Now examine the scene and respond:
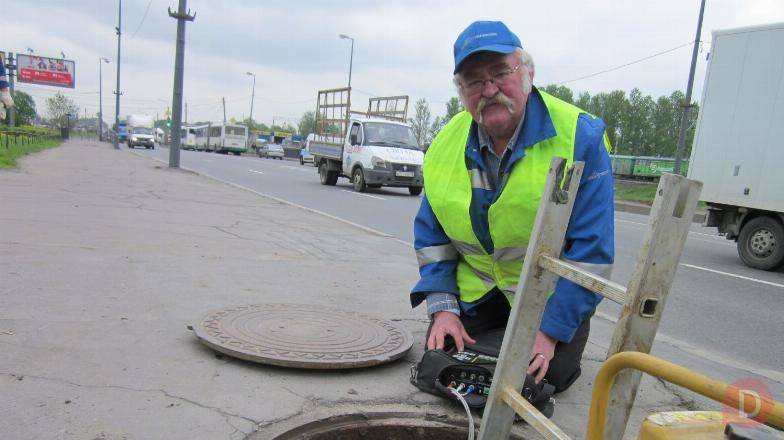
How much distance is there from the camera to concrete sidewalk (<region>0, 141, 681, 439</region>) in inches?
87.5

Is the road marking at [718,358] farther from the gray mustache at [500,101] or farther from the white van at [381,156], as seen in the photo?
the white van at [381,156]

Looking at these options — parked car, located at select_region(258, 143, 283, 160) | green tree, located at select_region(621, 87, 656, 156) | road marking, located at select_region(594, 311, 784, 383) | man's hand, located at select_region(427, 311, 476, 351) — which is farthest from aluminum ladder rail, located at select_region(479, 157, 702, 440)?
green tree, located at select_region(621, 87, 656, 156)

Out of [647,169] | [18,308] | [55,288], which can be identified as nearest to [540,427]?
[18,308]

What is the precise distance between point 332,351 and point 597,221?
141 cm

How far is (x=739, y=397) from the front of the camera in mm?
1031

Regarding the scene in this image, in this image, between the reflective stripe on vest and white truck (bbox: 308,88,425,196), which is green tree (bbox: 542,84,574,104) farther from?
the reflective stripe on vest

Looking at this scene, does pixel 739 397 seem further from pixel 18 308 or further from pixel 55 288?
pixel 55 288

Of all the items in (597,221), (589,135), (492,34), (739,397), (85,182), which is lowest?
(85,182)

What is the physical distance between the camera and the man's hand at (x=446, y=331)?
2.68 metres

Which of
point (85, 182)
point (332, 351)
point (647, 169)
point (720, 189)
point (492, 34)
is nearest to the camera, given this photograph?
point (492, 34)

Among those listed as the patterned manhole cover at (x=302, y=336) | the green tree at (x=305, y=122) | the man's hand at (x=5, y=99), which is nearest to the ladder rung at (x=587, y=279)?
the patterned manhole cover at (x=302, y=336)

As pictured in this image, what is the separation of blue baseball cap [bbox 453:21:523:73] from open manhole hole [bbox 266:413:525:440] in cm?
150

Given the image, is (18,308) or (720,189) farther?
(720,189)

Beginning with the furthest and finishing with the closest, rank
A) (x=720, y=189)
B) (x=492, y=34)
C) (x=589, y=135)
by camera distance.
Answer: (x=720, y=189), (x=589, y=135), (x=492, y=34)
